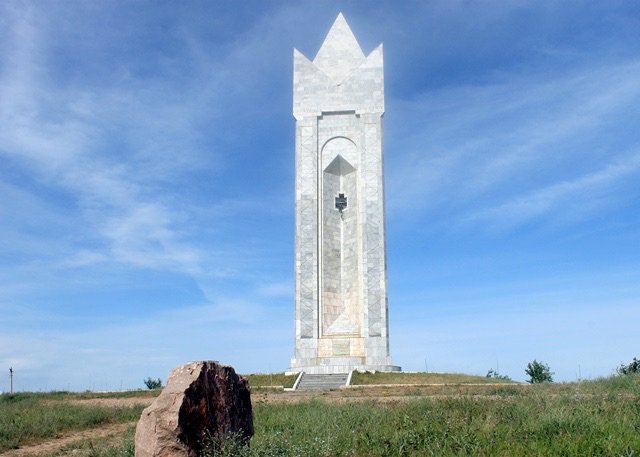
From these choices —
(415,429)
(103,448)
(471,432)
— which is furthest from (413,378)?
(471,432)

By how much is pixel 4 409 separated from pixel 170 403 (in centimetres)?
1367

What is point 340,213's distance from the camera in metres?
36.4

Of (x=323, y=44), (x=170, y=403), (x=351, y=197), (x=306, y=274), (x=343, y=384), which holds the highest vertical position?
(x=323, y=44)

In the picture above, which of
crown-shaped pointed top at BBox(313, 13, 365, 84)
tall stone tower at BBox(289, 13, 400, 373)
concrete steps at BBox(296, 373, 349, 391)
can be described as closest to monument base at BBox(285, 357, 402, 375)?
tall stone tower at BBox(289, 13, 400, 373)

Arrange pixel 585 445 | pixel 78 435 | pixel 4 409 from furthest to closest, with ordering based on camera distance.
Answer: pixel 4 409, pixel 78 435, pixel 585 445

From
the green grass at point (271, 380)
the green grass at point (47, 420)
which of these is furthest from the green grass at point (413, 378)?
the green grass at point (47, 420)

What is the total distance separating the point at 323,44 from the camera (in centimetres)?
3831

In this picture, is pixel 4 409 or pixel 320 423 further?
pixel 4 409

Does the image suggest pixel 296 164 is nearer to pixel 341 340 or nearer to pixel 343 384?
pixel 341 340

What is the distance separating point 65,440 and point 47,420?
6.62 feet

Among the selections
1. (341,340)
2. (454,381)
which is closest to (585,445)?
(454,381)

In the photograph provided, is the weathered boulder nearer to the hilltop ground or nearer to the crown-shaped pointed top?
the hilltop ground

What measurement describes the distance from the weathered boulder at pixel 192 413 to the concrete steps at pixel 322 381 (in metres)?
18.6

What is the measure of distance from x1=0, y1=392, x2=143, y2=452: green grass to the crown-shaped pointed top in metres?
23.8
